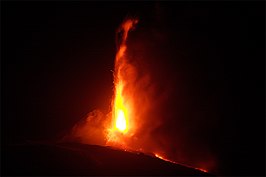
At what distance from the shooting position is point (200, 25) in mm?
20219

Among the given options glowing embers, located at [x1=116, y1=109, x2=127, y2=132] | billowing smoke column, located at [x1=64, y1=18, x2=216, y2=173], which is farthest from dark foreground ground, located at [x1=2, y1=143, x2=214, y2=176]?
glowing embers, located at [x1=116, y1=109, x2=127, y2=132]

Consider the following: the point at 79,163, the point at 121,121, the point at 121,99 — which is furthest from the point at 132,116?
the point at 79,163

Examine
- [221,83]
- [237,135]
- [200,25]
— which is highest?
[200,25]

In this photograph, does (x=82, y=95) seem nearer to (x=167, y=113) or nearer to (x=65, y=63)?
(x=65, y=63)

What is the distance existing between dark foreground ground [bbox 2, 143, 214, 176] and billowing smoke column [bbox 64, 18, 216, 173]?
11.5 ft

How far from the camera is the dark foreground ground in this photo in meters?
9.95

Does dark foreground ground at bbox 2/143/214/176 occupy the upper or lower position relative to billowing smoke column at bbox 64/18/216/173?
lower

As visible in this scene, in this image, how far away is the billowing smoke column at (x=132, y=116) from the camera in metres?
16.3

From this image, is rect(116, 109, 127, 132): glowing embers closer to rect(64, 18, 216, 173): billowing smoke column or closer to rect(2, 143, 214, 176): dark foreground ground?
rect(64, 18, 216, 173): billowing smoke column

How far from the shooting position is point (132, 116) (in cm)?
1709

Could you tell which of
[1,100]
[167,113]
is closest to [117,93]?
[167,113]

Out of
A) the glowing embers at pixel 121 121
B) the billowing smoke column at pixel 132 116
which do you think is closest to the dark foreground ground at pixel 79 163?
the billowing smoke column at pixel 132 116

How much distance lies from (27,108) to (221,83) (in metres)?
12.4

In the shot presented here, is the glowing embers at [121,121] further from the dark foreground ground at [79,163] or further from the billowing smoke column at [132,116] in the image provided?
the dark foreground ground at [79,163]
